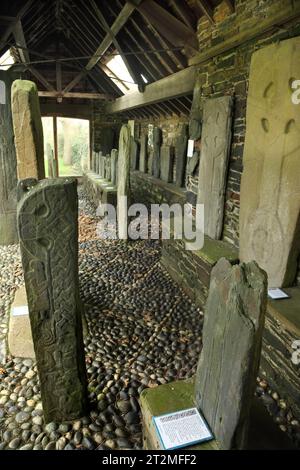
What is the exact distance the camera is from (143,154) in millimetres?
9172

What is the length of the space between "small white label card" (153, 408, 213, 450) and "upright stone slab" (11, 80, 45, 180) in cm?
337

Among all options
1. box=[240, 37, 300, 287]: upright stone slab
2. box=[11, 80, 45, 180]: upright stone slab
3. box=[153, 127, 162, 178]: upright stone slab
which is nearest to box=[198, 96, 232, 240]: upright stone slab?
box=[240, 37, 300, 287]: upright stone slab

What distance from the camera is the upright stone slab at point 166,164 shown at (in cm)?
742

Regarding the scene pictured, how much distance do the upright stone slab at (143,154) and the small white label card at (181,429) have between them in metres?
7.95

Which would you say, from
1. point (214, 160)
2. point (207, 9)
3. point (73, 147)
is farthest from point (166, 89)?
point (73, 147)

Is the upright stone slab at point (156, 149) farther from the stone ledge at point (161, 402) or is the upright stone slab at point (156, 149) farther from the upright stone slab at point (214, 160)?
the stone ledge at point (161, 402)

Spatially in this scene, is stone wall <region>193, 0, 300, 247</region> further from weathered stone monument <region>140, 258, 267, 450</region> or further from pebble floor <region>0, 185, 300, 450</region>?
weathered stone monument <region>140, 258, 267, 450</region>

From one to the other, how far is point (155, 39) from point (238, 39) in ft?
11.9

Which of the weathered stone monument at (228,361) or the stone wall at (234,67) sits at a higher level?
the stone wall at (234,67)

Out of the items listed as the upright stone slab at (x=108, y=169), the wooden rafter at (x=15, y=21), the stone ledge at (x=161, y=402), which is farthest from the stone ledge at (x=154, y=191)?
the stone ledge at (x=161, y=402)

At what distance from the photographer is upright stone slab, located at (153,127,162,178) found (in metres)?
7.82

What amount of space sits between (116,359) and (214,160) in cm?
278
